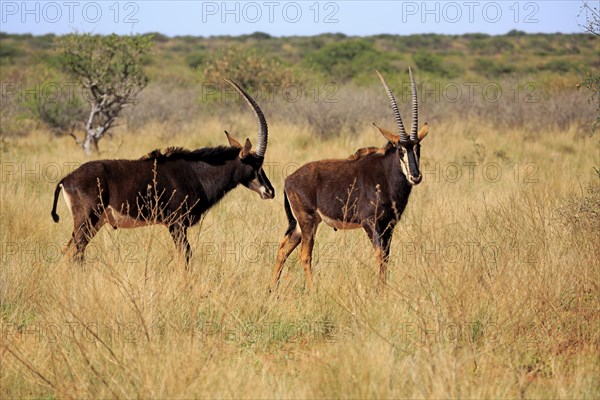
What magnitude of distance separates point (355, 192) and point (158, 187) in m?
1.98

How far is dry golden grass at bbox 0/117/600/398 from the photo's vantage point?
159 inches

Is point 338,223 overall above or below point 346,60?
below

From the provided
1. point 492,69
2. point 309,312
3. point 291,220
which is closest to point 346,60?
point 492,69

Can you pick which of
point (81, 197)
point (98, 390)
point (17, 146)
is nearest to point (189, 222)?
point (81, 197)

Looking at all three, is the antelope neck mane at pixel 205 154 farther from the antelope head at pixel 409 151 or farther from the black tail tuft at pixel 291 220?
the antelope head at pixel 409 151

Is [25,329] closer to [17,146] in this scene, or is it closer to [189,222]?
[189,222]

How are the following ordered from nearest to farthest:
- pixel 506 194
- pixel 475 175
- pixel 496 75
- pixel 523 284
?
pixel 523 284 → pixel 506 194 → pixel 475 175 → pixel 496 75

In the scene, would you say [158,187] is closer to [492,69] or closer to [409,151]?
[409,151]

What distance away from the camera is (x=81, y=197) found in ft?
22.1

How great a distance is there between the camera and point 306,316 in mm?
5656

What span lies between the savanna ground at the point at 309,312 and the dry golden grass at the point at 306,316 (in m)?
0.02

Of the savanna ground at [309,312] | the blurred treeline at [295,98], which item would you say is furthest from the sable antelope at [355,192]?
the blurred treeline at [295,98]

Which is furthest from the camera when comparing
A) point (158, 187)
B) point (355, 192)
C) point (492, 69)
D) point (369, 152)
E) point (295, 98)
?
point (492, 69)

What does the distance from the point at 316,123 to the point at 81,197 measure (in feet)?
36.1
